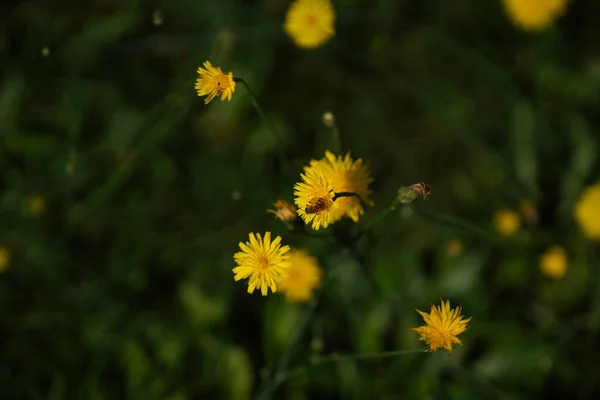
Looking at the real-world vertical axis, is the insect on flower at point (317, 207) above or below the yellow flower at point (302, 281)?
below

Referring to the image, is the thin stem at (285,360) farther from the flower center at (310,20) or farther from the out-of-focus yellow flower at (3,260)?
the out-of-focus yellow flower at (3,260)

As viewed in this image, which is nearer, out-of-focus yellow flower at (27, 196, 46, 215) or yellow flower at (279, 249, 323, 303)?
yellow flower at (279, 249, 323, 303)

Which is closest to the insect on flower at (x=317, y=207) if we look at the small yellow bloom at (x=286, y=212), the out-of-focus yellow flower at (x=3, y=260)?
the small yellow bloom at (x=286, y=212)

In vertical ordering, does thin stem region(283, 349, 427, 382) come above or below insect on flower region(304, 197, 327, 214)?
below

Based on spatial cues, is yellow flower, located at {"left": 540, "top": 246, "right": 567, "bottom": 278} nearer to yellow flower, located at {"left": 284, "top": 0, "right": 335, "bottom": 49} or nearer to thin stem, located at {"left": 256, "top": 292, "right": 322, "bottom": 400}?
thin stem, located at {"left": 256, "top": 292, "right": 322, "bottom": 400}

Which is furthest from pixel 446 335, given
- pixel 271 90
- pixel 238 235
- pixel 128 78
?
pixel 128 78

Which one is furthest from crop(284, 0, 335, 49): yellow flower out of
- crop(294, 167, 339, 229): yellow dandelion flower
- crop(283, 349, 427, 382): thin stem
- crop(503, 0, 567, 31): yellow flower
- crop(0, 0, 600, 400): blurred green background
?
crop(283, 349, 427, 382): thin stem

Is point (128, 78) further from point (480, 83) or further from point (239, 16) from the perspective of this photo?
point (480, 83)
